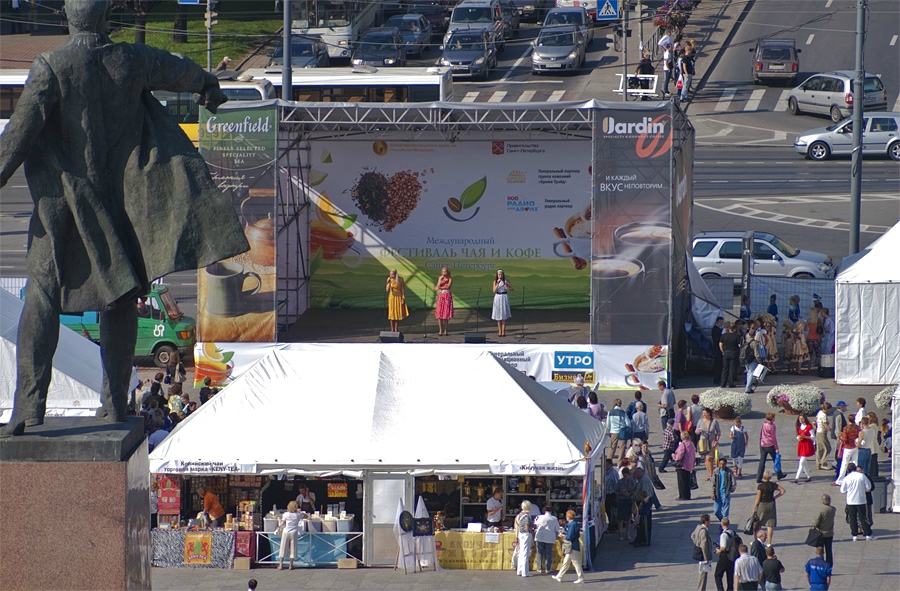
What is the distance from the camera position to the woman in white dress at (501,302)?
28.3 meters

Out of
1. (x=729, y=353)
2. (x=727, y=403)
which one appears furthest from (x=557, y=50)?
(x=727, y=403)

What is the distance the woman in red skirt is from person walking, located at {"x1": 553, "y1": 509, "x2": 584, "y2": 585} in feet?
36.0

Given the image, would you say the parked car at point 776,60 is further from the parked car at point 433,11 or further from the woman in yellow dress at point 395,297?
the woman in yellow dress at point 395,297

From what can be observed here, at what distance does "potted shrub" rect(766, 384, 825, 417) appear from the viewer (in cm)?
2500

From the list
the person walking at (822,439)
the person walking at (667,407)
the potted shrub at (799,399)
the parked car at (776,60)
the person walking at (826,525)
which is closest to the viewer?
the person walking at (826,525)

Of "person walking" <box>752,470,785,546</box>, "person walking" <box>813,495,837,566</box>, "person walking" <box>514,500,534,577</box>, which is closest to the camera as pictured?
"person walking" <box>813,495,837,566</box>

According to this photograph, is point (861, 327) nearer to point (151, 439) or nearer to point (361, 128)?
point (361, 128)

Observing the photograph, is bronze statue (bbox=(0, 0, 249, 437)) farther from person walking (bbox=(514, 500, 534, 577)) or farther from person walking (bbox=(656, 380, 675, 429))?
person walking (bbox=(656, 380, 675, 429))

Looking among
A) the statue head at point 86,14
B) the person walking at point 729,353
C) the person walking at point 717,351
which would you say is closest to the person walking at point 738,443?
the person walking at point 729,353

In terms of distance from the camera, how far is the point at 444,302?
28.6 meters

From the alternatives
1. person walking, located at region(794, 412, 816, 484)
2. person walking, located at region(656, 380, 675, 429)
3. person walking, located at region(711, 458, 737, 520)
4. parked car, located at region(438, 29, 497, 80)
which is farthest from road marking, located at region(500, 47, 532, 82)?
person walking, located at region(711, 458, 737, 520)

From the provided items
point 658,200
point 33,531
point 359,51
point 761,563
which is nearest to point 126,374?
point 33,531

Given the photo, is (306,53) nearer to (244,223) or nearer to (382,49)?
(382,49)

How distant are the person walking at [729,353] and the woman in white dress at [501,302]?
446cm
